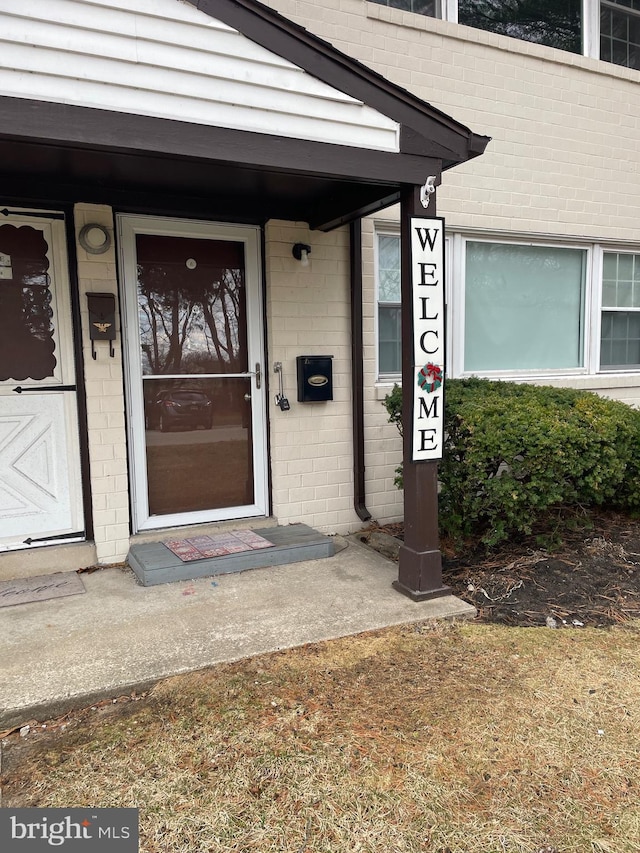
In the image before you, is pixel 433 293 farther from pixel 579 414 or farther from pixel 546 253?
pixel 546 253

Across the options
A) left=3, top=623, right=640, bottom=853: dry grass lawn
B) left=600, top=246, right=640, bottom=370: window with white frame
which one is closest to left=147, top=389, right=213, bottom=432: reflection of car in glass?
left=3, top=623, right=640, bottom=853: dry grass lawn

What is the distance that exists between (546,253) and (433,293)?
2918 mm

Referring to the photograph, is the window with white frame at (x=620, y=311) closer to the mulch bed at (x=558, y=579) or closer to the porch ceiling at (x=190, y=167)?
the mulch bed at (x=558, y=579)

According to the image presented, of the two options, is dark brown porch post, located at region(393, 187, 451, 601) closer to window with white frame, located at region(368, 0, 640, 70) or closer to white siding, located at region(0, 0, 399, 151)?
white siding, located at region(0, 0, 399, 151)

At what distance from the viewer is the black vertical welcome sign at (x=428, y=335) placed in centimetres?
347

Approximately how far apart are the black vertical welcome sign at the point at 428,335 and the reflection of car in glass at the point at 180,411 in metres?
1.68

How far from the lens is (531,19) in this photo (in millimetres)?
5590

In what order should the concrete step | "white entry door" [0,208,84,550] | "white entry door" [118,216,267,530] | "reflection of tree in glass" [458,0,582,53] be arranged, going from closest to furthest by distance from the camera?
the concrete step < "white entry door" [0,208,84,550] < "white entry door" [118,216,267,530] < "reflection of tree in glass" [458,0,582,53]

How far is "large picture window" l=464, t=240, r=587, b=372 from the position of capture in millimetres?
5527

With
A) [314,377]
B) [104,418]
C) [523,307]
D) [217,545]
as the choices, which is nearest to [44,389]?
[104,418]

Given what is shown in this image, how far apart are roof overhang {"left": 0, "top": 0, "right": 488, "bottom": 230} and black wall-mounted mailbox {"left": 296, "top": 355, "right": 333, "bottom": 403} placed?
98cm

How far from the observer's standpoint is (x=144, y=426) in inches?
170

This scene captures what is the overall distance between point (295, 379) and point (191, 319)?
0.88 m

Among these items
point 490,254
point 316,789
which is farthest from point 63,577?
point 490,254
